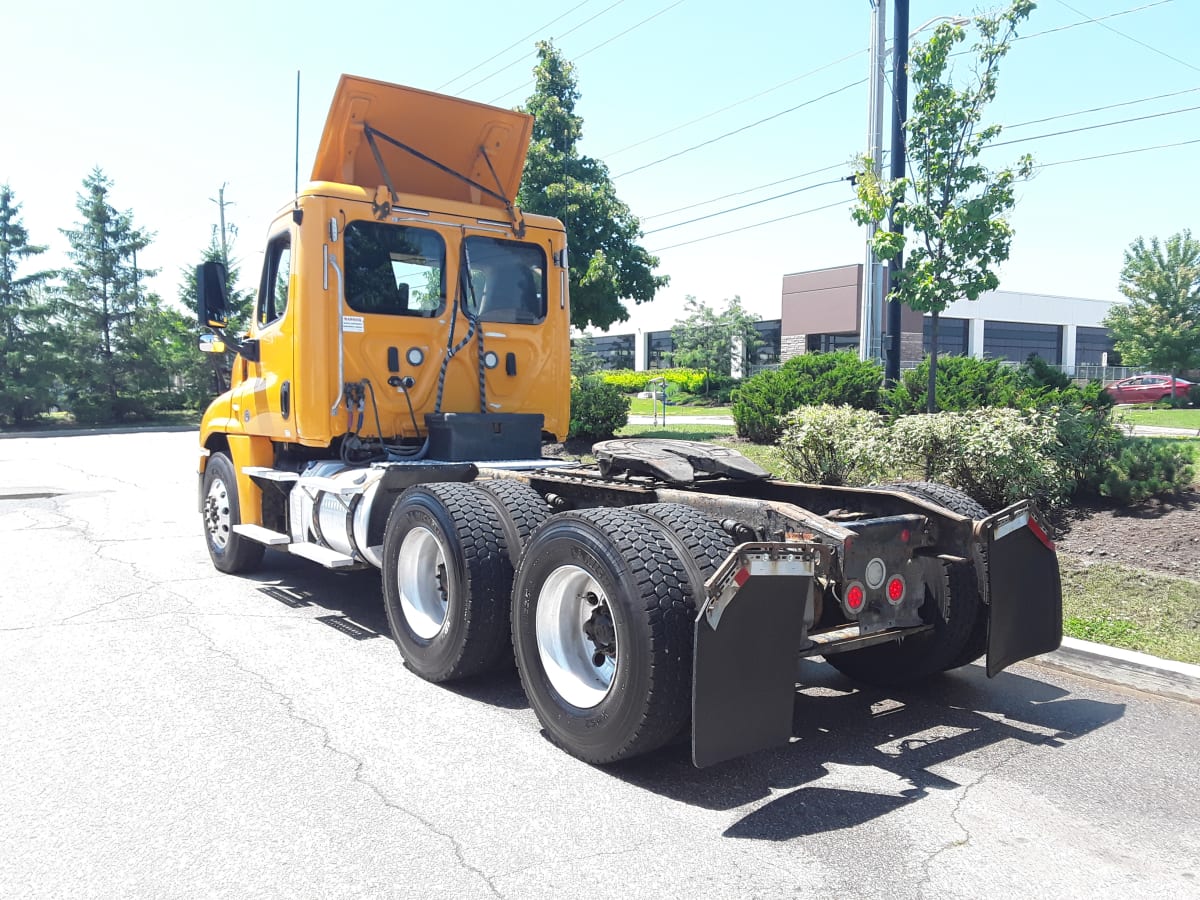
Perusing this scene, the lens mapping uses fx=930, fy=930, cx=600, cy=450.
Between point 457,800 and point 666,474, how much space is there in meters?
2.04

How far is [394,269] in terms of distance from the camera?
698 cm

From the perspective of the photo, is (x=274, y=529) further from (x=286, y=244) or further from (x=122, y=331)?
(x=122, y=331)

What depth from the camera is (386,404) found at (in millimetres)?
7016

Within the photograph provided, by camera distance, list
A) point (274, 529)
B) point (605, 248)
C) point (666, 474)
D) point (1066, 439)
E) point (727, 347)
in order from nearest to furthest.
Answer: point (666, 474)
point (274, 529)
point (1066, 439)
point (605, 248)
point (727, 347)

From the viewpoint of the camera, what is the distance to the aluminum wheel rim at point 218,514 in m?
8.23

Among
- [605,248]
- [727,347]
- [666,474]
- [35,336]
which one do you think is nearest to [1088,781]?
[666,474]

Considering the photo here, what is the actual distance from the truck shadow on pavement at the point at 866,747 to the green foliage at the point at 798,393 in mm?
9410

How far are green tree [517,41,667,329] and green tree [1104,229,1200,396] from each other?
2243 centimetres

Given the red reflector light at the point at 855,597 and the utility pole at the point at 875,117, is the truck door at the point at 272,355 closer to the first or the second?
the red reflector light at the point at 855,597

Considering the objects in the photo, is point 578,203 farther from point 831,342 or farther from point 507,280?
point 831,342

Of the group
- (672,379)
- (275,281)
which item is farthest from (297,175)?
(672,379)

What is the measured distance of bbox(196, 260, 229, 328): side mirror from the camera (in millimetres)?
7566

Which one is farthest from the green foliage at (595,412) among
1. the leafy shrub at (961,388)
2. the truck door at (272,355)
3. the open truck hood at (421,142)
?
the truck door at (272,355)

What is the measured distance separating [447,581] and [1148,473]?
21.2ft
